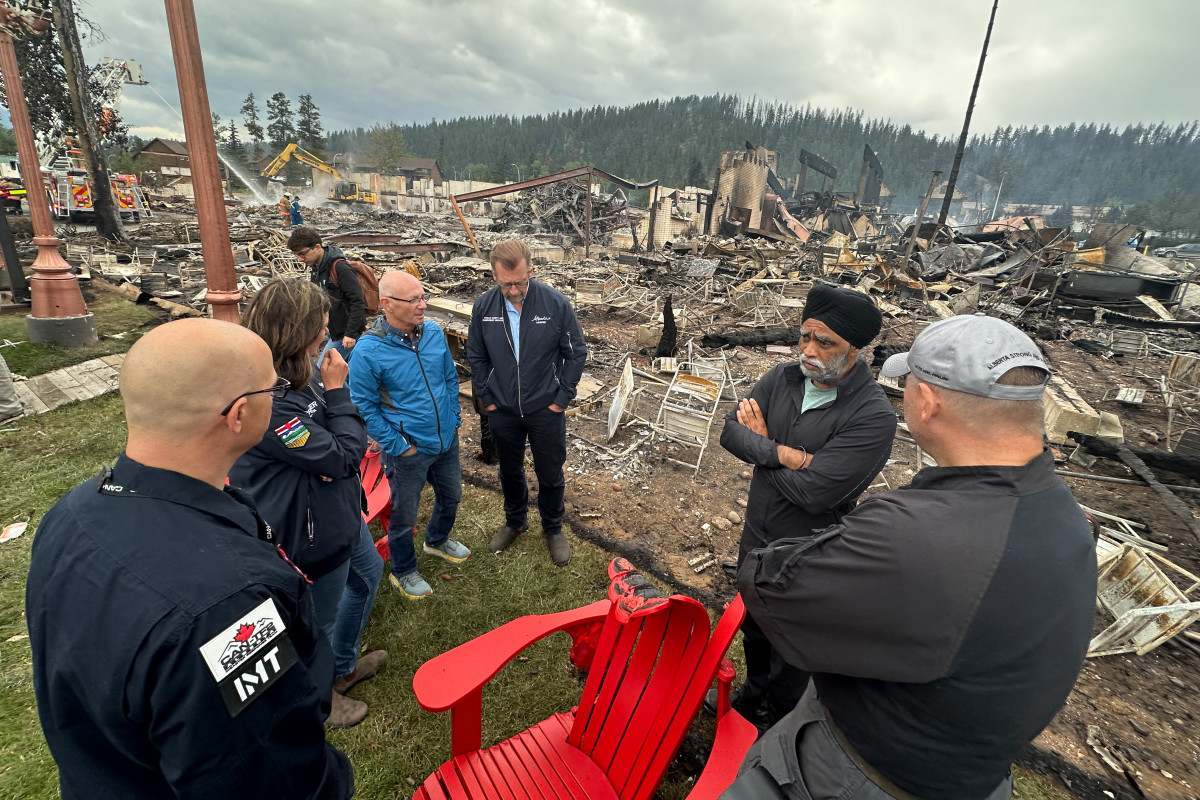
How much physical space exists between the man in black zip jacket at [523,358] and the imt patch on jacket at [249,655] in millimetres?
2666

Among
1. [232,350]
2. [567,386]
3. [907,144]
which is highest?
[907,144]

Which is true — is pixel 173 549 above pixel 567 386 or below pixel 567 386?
above

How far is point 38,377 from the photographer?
651 centimetres

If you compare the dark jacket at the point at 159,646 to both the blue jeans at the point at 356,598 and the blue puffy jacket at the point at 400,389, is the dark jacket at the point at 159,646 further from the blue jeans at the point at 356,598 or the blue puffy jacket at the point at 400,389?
the blue puffy jacket at the point at 400,389

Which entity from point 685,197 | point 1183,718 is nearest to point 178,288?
point 1183,718

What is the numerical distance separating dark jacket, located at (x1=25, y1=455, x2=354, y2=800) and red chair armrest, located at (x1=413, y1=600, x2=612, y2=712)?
27.7 inches

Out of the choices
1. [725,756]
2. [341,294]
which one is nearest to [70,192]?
[341,294]

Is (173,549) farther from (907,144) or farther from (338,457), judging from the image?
(907,144)

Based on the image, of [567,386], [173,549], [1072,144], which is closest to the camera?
[173,549]

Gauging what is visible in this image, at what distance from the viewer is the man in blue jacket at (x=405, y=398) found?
3150 millimetres

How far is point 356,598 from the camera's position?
2.73 metres

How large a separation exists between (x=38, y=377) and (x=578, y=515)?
743cm

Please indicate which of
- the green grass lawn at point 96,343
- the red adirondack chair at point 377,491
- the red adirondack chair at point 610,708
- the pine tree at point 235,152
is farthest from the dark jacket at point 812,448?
the pine tree at point 235,152

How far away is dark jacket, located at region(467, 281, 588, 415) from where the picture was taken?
3.72 m
